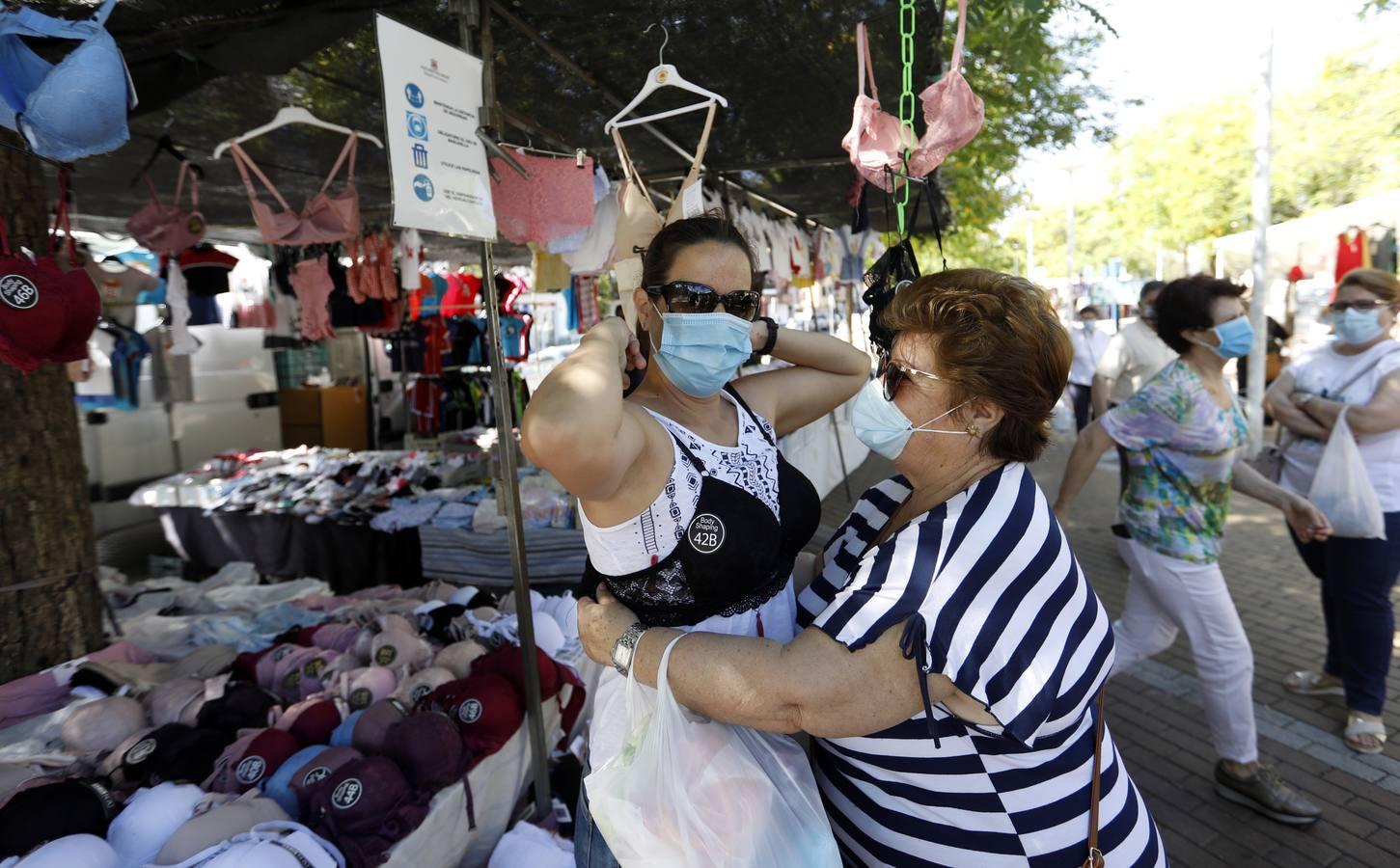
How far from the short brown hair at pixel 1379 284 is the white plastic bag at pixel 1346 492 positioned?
599 millimetres

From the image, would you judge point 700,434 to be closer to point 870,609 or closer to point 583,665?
point 870,609

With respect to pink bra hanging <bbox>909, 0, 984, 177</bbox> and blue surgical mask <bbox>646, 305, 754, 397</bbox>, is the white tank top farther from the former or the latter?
pink bra hanging <bbox>909, 0, 984, 177</bbox>

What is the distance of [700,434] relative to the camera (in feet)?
5.22

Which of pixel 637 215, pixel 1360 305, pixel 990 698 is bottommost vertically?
pixel 990 698

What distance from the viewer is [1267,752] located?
3412 millimetres

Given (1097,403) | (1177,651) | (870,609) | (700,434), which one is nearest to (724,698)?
(870,609)

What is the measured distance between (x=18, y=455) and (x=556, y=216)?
2.43m

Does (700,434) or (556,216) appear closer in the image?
(700,434)

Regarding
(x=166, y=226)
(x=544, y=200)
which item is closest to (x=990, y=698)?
(x=544, y=200)

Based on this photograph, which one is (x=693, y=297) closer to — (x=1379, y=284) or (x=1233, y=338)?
(x=1233, y=338)

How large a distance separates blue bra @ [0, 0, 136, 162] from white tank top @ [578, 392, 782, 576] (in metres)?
1.87

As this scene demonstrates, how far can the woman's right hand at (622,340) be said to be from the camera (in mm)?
1477

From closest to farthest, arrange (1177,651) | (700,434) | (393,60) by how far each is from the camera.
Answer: (700,434) < (393,60) < (1177,651)

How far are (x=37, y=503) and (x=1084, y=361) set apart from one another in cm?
993
